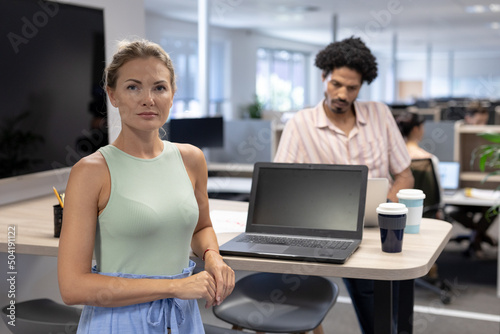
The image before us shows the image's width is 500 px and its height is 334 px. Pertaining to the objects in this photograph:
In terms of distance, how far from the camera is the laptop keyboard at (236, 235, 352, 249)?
1707mm

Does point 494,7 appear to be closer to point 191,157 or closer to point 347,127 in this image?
point 347,127

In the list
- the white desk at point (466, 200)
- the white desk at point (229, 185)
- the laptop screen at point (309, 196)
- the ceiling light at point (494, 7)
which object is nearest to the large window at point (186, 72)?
the ceiling light at point (494, 7)

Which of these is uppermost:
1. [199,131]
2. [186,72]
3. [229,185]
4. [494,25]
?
[494,25]

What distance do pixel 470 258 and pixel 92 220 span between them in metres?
4.31

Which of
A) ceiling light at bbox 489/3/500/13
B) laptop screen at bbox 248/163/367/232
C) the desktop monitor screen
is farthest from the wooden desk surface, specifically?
ceiling light at bbox 489/3/500/13

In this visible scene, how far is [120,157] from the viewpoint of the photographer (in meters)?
1.41

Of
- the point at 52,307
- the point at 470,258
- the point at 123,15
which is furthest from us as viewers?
the point at 470,258

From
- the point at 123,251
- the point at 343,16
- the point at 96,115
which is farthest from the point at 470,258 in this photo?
the point at 343,16

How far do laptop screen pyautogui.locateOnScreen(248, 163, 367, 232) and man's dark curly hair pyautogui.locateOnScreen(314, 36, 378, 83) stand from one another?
1.98 ft

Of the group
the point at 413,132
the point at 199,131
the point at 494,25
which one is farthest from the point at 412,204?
the point at 494,25

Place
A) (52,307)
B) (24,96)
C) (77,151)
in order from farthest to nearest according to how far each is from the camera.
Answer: (77,151), (24,96), (52,307)

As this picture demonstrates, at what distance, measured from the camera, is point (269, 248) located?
1684 mm

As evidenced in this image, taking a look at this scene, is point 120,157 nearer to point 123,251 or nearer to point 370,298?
point 123,251

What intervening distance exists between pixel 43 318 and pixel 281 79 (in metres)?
12.9
